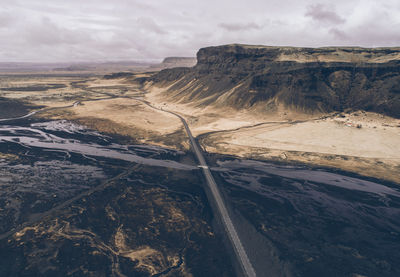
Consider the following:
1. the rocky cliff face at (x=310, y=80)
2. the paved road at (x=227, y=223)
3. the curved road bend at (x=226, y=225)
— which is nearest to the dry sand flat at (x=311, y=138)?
the rocky cliff face at (x=310, y=80)

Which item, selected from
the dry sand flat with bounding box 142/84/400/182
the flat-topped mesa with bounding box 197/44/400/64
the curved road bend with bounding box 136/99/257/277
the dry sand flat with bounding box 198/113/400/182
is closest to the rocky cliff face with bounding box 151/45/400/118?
the flat-topped mesa with bounding box 197/44/400/64

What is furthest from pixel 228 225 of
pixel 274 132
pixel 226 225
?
pixel 274 132

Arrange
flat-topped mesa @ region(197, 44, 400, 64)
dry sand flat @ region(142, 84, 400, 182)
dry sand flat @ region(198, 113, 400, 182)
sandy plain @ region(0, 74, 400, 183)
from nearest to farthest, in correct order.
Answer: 1. dry sand flat @ region(198, 113, 400, 182)
2. dry sand flat @ region(142, 84, 400, 182)
3. sandy plain @ region(0, 74, 400, 183)
4. flat-topped mesa @ region(197, 44, 400, 64)

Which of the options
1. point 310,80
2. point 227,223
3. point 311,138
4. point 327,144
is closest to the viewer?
point 227,223

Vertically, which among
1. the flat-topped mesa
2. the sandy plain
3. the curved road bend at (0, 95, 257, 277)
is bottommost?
the curved road bend at (0, 95, 257, 277)

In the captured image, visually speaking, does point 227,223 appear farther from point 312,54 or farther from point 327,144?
point 312,54

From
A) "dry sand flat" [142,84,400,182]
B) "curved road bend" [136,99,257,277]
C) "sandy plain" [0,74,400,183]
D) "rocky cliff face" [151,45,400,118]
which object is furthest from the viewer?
"rocky cliff face" [151,45,400,118]

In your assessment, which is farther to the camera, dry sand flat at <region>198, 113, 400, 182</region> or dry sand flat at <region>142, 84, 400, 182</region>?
dry sand flat at <region>142, 84, 400, 182</region>

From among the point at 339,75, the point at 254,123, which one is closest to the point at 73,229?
the point at 254,123

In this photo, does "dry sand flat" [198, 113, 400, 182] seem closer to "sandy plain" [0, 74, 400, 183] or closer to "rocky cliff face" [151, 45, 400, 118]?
"sandy plain" [0, 74, 400, 183]

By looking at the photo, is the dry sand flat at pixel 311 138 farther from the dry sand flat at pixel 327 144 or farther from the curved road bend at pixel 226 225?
→ the curved road bend at pixel 226 225
